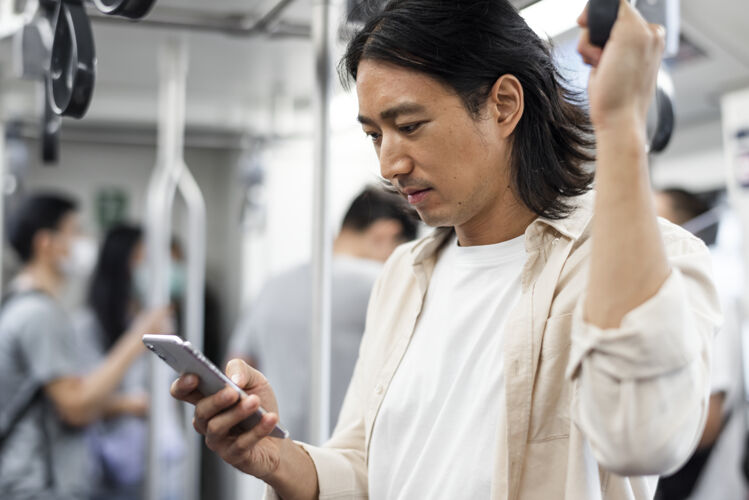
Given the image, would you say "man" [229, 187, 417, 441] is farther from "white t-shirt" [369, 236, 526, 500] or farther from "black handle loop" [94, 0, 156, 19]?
"black handle loop" [94, 0, 156, 19]

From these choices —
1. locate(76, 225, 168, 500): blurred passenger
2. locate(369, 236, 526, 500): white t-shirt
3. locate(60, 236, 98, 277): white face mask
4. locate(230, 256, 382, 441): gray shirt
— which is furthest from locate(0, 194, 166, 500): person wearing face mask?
locate(60, 236, 98, 277): white face mask

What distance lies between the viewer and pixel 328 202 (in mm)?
1591

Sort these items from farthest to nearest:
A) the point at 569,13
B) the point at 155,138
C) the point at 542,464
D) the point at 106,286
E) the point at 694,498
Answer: the point at 155,138, the point at 106,286, the point at 694,498, the point at 569,13, the point at 542,464

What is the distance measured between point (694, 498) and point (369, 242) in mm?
1173

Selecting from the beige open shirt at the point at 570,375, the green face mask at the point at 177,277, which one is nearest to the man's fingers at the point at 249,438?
the beige open shirt at the point at 570,375

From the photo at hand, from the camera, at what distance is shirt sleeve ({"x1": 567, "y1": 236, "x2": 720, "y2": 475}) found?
664mm

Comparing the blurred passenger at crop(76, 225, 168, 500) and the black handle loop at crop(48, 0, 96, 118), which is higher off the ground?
the black handle loop at crop(48, 0, 96, 118)

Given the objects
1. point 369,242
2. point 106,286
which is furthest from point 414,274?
point 106,286

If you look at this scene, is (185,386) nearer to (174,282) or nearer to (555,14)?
(555,14)

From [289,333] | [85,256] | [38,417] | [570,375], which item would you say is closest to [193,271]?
[289,333]

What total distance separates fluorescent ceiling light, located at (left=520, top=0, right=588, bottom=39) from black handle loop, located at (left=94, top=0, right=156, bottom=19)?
56cm

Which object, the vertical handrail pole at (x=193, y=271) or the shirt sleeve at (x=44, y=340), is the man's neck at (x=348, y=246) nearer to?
the vertical handrail pole at (x=193, y=271)

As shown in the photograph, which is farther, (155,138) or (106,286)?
(155,138)

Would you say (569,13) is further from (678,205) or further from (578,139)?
(678,205)
